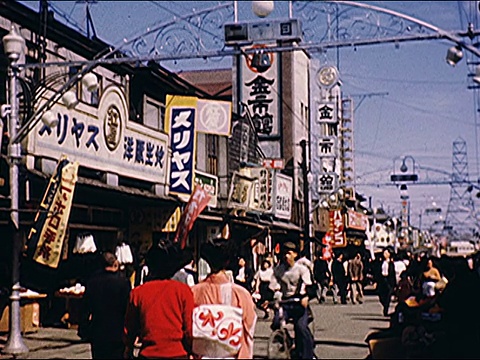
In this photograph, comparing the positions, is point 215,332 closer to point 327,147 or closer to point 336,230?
point 327,147

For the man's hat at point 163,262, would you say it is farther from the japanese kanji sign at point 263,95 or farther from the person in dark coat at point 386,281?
the japanese kanji sign at point 263,95

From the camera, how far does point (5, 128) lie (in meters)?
15.8

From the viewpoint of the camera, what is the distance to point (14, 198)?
14.3 metres

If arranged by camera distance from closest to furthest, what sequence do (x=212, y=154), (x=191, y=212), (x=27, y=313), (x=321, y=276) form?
(x=27, y=313) → (x=191, y=212) → (x=212, y=154) → (x=321, y=276)

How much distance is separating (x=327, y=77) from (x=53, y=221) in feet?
72.3

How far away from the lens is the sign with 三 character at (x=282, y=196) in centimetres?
3472

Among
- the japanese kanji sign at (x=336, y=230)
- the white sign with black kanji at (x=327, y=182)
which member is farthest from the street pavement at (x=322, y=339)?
the white sign with black kanji at (x=327, y=182)

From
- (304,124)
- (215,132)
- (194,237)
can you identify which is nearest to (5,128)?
(215,132)

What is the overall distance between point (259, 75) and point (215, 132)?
49.0ft

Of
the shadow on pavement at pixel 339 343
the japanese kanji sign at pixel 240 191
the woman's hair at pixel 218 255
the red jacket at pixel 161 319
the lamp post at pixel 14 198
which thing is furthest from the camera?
the japanese kanji sign at pixel 240 191

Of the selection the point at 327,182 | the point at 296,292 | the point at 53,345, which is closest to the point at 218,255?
the point at 296,292

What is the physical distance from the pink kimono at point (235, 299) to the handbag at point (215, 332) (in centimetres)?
12

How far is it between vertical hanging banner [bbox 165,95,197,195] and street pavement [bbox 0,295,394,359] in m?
4.37

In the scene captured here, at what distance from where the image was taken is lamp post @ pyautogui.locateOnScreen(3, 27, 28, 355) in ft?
46.1
